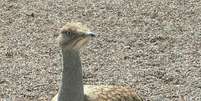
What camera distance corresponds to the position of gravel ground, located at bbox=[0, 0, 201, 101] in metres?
6.87

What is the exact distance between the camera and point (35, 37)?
827 centimetres

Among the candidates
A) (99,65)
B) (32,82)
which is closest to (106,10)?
(99,65)

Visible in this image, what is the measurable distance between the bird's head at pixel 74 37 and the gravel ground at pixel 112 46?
2395mm

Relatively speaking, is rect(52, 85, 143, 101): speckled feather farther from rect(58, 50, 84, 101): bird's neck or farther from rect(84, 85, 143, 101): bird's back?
rect(58, 50, 84, 101): bird's neck

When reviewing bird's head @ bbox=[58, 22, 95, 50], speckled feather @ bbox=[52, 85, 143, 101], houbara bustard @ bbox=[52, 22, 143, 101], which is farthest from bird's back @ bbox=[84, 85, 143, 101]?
bird's head @ bbox=[58, 22, 95, 50]

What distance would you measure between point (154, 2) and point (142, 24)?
968 millimetres

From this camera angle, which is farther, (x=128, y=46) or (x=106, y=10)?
(x=106, y=10)

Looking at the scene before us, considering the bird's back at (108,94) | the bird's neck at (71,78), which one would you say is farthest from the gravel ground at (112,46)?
the bird's neck at (71,78)

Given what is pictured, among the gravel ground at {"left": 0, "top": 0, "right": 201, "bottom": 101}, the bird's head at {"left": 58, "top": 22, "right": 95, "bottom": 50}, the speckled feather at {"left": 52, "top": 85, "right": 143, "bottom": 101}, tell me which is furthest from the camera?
the gravel ground at {"left": 0, "top": 0, "right": 201, "bottom": 101}

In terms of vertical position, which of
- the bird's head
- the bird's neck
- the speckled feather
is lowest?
the speckled feather

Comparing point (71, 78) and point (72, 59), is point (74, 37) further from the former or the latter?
point (71, 78)

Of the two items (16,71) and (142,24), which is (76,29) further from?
(142,24)

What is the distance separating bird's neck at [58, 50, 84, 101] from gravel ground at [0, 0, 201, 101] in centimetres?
231

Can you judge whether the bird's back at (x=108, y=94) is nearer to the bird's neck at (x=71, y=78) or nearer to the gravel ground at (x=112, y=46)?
the bird's neck at (x=71, y=78)
